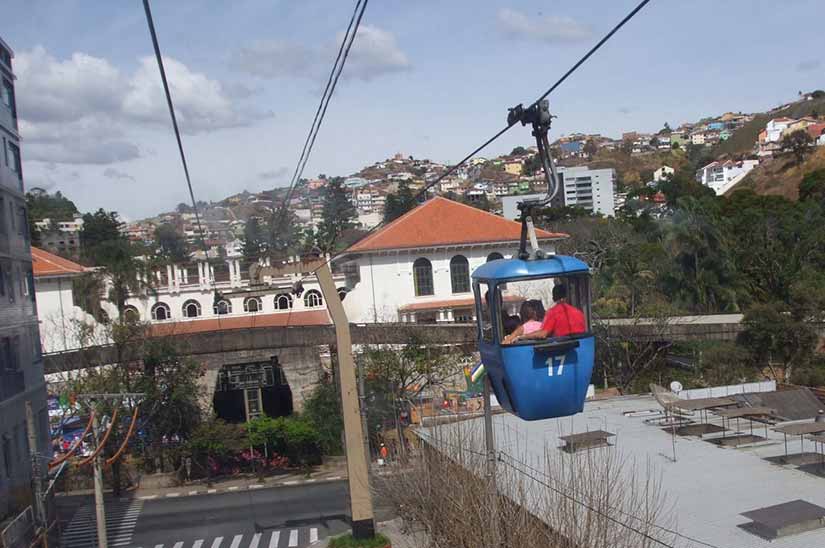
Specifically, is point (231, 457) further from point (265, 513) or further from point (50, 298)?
point (50, 298)

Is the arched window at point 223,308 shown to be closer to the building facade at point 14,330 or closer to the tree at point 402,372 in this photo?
the tree at point 402,372

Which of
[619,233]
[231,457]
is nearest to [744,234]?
[619,233]

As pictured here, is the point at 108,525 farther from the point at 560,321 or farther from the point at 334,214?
the point at 560,321

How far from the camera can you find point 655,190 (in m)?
109

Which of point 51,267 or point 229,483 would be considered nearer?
point 229,483

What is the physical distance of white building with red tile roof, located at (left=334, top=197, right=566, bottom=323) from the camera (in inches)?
1943

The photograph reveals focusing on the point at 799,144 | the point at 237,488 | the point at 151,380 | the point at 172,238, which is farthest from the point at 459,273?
the point at 799,144

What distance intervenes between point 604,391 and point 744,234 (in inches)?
836

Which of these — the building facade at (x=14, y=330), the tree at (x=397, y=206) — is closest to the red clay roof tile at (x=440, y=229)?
the tree at (x=397, y=206)

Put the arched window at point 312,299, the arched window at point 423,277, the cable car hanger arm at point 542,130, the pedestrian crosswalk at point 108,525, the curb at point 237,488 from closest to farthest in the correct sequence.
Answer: the cable car hanger arm at point 542,130
the pedestrian crosswalk at point 108,525
the curb at point 237,488
the arched window at point 312,299
the arched window at point 423,277

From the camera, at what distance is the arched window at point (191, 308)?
47.1 m

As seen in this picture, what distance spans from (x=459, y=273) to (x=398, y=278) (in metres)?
3.59

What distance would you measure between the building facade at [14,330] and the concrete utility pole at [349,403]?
21.2ft

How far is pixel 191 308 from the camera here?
47.8 meters
